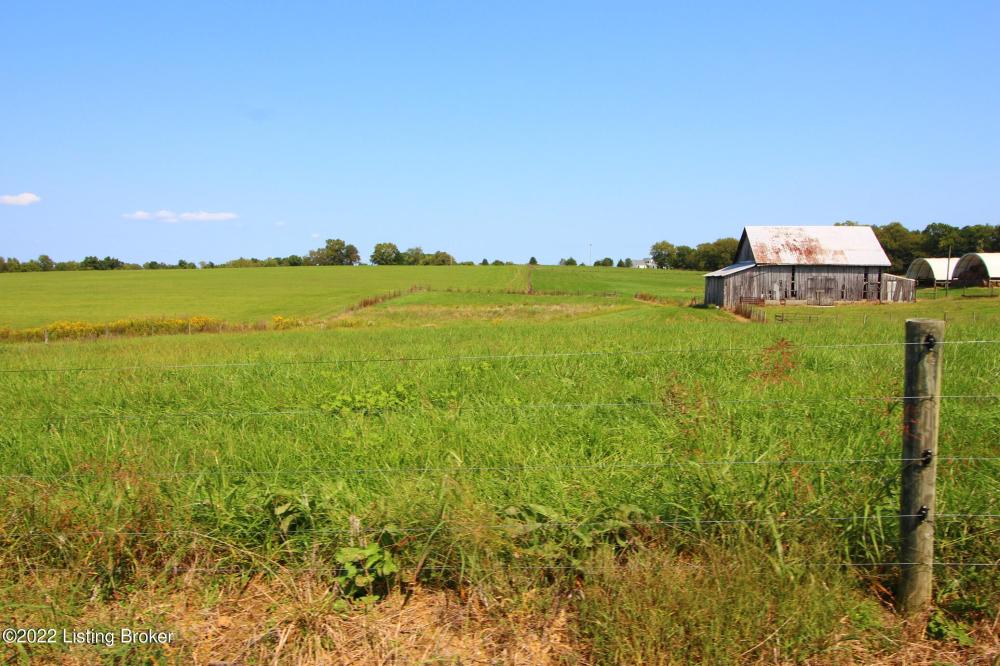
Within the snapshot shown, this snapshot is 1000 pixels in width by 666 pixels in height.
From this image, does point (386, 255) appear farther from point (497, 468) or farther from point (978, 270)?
point (497, 468)

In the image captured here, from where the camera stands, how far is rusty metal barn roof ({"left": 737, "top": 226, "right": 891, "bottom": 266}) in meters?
47.1

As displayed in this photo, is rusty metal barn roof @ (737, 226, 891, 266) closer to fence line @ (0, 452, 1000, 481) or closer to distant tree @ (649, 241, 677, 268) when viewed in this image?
fence line @ (0, 452, 1000, 481)

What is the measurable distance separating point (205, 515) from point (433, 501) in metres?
1.52

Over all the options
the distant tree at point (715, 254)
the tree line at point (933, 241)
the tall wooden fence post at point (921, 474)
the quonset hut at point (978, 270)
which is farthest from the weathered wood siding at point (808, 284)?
the distant tree at point (715, 254)

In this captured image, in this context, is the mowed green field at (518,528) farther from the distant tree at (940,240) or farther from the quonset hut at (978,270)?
the distant tree at (940,240)

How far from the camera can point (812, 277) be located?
47.1m

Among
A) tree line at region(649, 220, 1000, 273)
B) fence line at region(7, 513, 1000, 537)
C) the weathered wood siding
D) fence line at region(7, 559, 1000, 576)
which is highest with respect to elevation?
tree line at region(649, 220, 1000, 273)

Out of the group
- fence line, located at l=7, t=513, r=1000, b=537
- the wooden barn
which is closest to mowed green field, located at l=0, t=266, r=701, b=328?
the wooden barn

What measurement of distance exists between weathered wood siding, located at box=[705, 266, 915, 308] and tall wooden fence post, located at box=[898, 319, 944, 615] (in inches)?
1847

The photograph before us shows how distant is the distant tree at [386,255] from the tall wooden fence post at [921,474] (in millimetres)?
149762

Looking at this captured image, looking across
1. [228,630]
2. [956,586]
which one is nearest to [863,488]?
[956,586]

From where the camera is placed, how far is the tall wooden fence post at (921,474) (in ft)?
Result: 10.0

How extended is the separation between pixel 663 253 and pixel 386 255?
71.5 metres

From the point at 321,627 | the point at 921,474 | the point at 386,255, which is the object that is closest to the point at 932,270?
the point at 921,474
